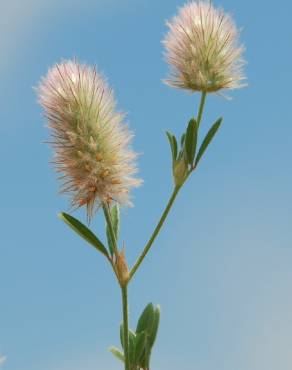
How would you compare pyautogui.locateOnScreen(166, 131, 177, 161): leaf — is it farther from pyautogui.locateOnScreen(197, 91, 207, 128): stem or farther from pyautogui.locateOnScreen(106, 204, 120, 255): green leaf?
pyautogui.locateOnScreen(106, 204, 120, 255): green leaf

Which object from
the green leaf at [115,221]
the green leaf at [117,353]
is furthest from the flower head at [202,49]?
the green leaf at [117,353]

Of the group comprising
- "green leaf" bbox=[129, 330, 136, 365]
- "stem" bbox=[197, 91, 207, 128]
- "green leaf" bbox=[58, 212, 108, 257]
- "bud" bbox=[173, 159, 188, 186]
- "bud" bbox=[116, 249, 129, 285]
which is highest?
"stem" bbox=[197, 91, 207, 128]

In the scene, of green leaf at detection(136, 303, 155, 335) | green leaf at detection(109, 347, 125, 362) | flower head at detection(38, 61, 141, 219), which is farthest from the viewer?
green leaf at detection(109, 347, 125, 362)

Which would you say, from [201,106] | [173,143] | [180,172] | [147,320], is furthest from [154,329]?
[201,106]

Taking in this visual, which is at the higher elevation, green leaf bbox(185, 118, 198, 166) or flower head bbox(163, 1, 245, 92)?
flower head bbox(163, 1, 245, 92)

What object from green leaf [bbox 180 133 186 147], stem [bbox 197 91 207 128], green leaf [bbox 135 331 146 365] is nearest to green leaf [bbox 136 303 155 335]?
green leaf [bbox 135 331 146 365]

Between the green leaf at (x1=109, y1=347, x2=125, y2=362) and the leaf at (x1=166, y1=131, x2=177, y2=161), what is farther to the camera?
the green leaf at (x1=109, y1=347, x2=125, y2=362)

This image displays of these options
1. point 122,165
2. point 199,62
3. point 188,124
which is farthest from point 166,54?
point 122,165
